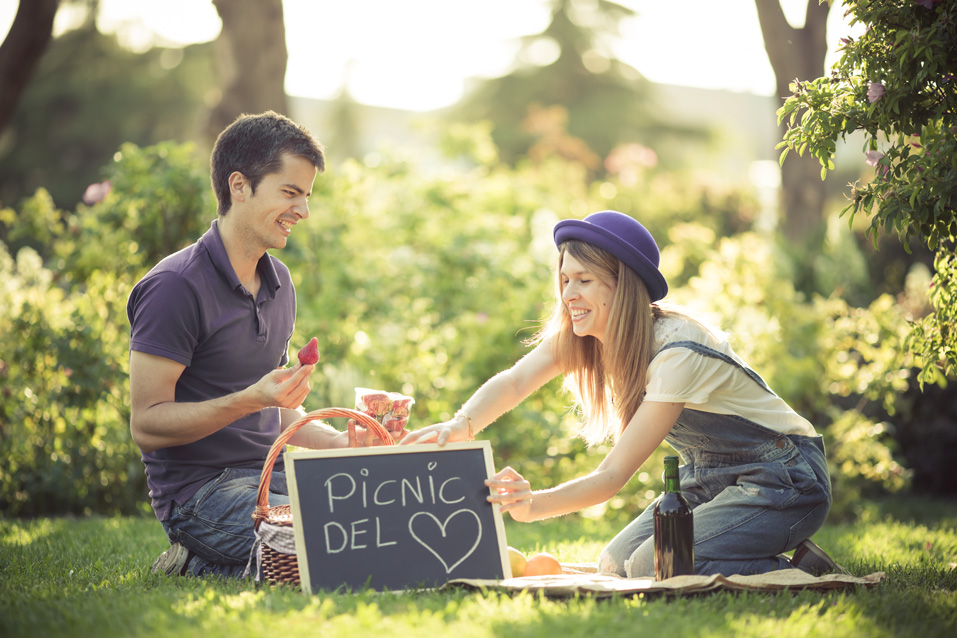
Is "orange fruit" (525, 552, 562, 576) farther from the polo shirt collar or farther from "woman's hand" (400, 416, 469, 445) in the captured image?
the polo shirt collar

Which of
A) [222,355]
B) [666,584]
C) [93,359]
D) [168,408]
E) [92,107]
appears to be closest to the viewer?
[666,584]

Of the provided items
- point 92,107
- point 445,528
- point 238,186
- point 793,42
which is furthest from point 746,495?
point 92,107

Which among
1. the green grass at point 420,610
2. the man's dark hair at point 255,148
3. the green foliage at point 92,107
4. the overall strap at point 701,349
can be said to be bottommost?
the green grass at point 420,610

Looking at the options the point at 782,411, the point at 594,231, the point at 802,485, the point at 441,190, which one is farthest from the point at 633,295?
the point at 441,190

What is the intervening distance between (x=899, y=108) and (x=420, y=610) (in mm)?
2528

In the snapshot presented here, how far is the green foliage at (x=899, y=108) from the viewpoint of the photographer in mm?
2957

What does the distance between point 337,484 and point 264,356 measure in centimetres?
86

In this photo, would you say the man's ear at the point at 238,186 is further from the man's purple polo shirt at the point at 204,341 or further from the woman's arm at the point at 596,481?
the woman's arm at the point at 596,481

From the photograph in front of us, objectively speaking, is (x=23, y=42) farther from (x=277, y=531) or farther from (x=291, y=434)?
(x=277, y=531)

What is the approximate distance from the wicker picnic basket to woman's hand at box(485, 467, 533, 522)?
22.1 inches

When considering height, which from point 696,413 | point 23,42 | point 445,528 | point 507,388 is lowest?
point 445,528

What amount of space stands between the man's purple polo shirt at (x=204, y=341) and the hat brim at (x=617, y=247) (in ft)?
4.36

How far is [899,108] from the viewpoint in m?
3.12

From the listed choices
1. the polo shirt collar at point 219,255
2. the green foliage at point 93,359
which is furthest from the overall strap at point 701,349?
the green foliage at point 93,359
